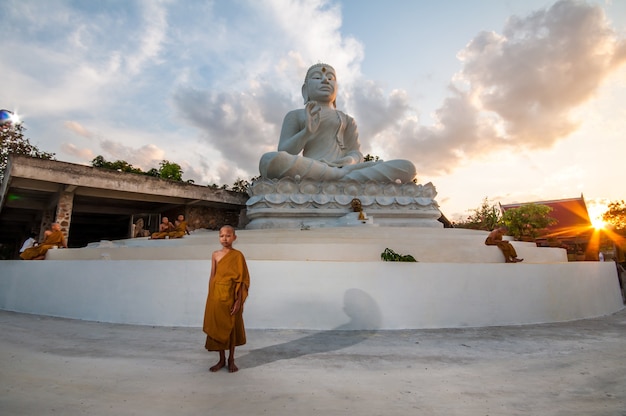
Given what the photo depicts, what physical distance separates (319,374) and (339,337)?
1.35 metres

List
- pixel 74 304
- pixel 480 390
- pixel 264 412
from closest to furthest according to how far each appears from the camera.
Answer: pixel 264 412, pixel 480 390, pixel 74 304

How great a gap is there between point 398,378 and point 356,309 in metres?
1.80

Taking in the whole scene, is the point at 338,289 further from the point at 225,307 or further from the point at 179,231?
the point at 179,231

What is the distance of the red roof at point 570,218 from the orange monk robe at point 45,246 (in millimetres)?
19491

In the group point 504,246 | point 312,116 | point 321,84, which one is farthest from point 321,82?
point 504,246

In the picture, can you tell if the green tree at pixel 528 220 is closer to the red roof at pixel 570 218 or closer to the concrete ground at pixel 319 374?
the red roof at pixel 570 218

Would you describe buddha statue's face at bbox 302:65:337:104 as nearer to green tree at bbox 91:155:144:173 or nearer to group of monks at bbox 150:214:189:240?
group of monks at bbox 150:214:189:240

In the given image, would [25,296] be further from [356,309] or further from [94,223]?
[94,223]

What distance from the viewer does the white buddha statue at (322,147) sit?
933 centimetres

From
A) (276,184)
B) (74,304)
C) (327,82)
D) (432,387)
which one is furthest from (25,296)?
(327,82)

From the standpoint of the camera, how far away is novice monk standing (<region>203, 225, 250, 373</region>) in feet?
8.96

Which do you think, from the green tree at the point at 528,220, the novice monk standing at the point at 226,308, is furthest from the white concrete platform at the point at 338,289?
Answer: the green tree at the point at 528,220

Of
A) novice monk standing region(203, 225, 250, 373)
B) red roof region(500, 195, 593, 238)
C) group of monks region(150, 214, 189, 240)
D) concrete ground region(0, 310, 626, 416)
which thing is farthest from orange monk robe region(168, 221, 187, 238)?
red roof region(500, 195, 593, 238)

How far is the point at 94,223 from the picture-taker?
44.7ft
